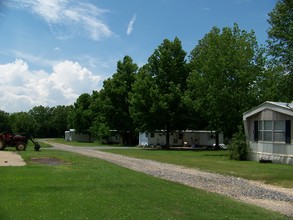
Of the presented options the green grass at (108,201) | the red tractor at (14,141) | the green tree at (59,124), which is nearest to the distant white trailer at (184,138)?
the red tractor at (14,141)

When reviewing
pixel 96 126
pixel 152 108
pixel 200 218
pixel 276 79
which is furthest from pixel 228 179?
pixel 96 126

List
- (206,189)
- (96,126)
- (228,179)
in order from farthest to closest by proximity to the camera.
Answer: (96,126), (228,179), (206,189)

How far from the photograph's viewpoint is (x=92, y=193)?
11.3 m

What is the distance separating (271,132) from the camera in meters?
26.3

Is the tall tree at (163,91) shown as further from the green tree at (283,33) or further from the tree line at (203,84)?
the green tree at (283,33)

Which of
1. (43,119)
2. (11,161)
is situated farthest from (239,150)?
(43,119)

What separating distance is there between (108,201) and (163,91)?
38934mm

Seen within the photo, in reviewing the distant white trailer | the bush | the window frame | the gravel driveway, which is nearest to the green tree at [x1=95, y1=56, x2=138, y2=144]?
the distant white trailer

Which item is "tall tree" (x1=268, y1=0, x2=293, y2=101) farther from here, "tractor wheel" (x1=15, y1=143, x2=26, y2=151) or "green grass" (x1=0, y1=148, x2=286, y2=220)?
"tractor wheel" (x1=15, y1=143, x2=26, y2=151)

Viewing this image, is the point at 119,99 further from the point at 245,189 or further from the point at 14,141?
the point at 245,189

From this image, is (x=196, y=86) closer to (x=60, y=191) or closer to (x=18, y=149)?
(x=18, y=149)

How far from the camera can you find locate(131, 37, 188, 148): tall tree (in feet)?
155

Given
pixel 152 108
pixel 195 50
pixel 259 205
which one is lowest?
pixel 259 205

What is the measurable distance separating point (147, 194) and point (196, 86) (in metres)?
28.9
